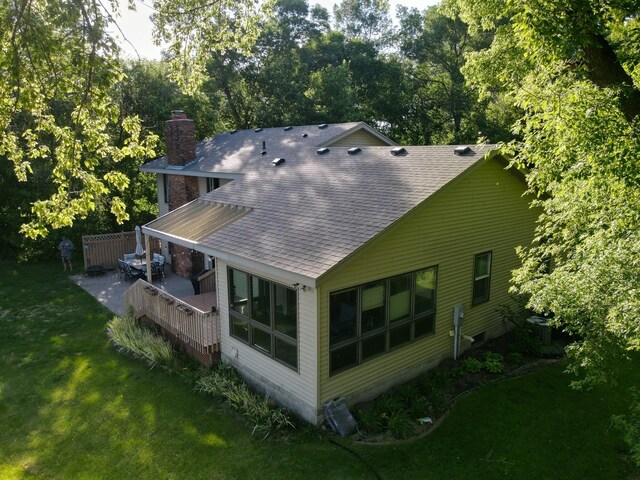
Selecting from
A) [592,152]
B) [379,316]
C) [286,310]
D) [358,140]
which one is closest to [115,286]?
[358,140]

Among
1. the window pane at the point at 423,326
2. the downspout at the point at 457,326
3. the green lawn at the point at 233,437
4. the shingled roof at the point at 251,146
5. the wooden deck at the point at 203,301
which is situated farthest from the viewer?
the shingled roof at the point at 251,146

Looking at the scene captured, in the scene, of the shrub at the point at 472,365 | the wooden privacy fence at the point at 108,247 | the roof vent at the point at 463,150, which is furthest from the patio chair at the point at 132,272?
the roof vent at the point at 463,150

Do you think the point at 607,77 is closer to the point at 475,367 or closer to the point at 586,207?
the point at 586,207

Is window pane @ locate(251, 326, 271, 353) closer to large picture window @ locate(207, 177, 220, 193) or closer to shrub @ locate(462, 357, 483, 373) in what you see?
shrub @ locate(462, 357, 483, 373)

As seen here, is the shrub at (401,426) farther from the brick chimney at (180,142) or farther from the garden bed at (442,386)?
the brick chimney at (180,142)

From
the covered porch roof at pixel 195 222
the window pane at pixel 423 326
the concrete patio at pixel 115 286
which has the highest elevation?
the covered porch roof at pixel 195 222

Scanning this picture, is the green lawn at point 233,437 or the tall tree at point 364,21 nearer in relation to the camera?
the green lawn at point 233,437
